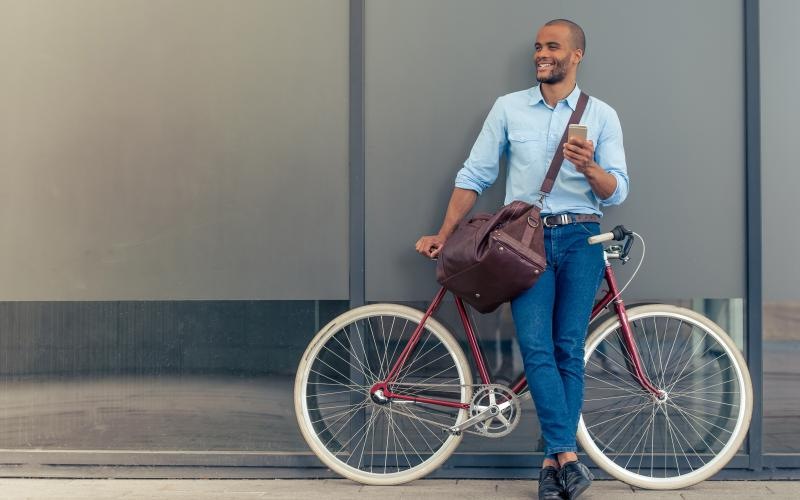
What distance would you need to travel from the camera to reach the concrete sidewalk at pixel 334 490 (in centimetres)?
389

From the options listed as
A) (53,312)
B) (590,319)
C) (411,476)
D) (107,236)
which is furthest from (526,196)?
(53,312)

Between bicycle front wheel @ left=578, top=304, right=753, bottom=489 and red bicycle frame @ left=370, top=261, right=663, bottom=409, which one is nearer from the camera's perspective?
red bicycle frame @ left=370, top=261, right=663, bottom=409

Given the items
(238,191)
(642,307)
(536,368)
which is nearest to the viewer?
(536,368)

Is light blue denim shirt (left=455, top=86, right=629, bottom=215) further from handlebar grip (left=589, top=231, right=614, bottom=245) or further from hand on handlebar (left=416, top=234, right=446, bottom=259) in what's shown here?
hand on handlebar (left=416, top=234, right=446, bottom=259)

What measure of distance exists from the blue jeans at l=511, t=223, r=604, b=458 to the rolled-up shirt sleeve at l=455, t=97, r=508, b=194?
0.37 meters

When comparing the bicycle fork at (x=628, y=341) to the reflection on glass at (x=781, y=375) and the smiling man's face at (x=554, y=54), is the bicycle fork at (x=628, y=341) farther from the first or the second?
the smiling man's face at (x=554, y=54)

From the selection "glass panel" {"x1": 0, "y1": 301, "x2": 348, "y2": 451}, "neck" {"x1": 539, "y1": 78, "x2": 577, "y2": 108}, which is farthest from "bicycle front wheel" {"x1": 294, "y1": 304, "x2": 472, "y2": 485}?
"neck" {"x1": 539, "y1": 78, "x2": 577, "y2": 108}

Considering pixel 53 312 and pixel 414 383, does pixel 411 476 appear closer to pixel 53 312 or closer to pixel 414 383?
pixel 414 383

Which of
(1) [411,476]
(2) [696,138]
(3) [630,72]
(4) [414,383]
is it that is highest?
(3) [630,72]

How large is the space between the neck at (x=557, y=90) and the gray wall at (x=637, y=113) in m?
0.29

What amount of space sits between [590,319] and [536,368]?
0.38 meters

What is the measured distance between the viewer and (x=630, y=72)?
165 inches

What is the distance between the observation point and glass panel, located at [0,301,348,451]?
4305mm

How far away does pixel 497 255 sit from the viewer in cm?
356
